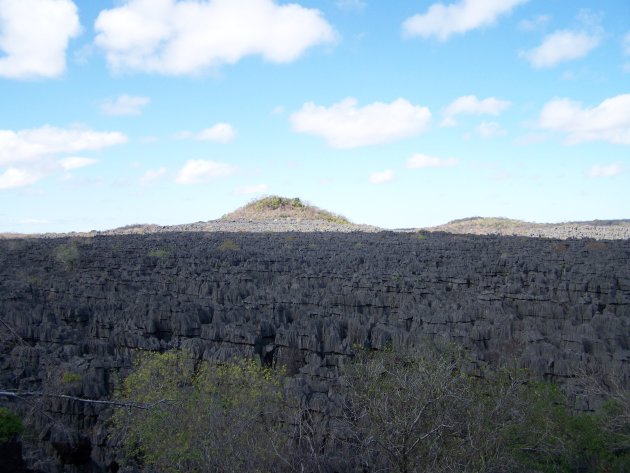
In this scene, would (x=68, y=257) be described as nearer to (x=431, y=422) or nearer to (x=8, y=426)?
(x=8, y=426)

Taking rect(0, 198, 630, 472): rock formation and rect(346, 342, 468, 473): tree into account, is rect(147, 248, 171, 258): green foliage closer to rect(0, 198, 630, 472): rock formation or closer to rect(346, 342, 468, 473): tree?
rect(0, 198, 630, 472): rock formation

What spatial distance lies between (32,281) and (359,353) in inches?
437

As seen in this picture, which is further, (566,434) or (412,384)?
(566,434)

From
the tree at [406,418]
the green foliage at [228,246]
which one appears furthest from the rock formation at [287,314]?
the green foliage at [228,246]

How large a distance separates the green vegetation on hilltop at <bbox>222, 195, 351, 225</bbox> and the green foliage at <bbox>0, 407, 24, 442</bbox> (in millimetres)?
37298

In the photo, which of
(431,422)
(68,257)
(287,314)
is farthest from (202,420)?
(68,257)

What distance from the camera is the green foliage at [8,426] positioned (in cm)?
586

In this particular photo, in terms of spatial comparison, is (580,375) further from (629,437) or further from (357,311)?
(357,311)

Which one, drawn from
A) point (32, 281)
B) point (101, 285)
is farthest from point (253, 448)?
point (32, 281)

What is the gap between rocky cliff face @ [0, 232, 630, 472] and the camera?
24.7 ft

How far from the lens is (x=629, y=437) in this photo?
5848 millimetres

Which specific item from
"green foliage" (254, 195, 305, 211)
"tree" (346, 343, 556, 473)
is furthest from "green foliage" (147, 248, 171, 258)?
"green foliage" (254, 195, 305, 211)

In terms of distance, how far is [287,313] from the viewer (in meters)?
11.0

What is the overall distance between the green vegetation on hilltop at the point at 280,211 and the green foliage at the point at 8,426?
37.3m
